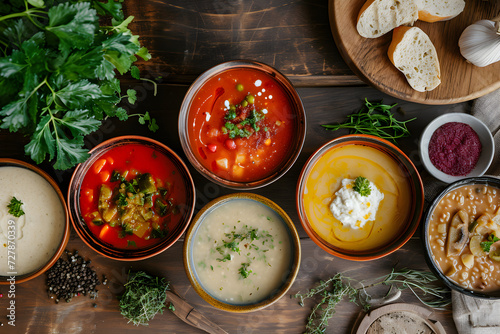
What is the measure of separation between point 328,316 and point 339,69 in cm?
186

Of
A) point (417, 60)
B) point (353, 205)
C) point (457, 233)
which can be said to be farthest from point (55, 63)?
point (457, 233)

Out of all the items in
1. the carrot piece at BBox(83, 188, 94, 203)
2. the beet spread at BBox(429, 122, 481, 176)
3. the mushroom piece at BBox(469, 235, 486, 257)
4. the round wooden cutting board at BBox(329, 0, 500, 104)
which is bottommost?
the mushroom piece at BBox(469, 235, 486, 257)

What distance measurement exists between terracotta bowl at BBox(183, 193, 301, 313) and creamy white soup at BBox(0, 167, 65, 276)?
93 centimetres

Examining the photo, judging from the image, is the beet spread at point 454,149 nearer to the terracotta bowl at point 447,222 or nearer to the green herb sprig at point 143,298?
the terracotta bowl at point 447,222

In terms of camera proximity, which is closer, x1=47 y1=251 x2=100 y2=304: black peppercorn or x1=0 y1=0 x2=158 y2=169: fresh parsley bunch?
x1=0 y1=0 x2=158 y2=169: fresh parsley bunch

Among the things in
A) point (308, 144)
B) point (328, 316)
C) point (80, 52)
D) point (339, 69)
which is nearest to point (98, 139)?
point (80, 52)

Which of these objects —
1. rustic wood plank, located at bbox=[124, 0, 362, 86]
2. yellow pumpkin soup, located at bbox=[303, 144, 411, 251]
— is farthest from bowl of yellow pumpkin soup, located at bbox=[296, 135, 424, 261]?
rustic wood plank, located at bbox=[124, 0, 362, 86]

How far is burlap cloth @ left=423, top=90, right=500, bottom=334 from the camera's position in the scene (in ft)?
9.05

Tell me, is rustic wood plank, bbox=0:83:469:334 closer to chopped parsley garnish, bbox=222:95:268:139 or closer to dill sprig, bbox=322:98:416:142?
dill sprig, bbox=322:98:416:142

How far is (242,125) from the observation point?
258 centimetres

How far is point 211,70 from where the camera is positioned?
2.52 meters

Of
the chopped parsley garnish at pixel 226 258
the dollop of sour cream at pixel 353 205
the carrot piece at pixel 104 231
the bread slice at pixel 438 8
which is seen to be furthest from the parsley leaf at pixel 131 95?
the bread slice at pixel 438 8

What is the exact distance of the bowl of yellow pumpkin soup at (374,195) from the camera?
262 cm

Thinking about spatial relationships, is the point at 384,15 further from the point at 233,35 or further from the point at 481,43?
the point at 233,35
